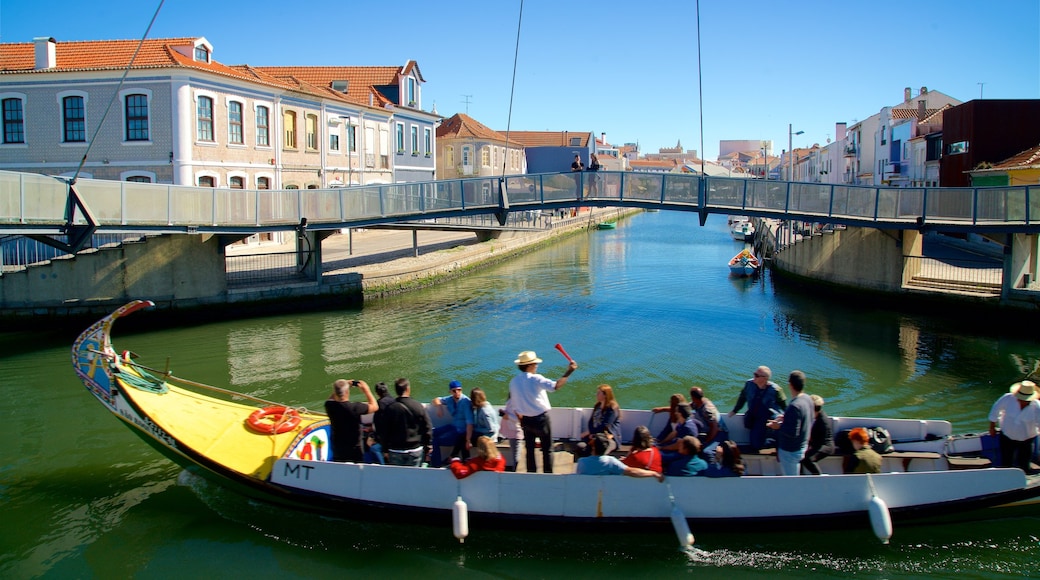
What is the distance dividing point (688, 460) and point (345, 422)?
445 cm

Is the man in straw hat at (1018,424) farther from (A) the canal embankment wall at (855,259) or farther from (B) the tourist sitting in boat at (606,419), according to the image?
(A) the canal embankment wall at (855,259)

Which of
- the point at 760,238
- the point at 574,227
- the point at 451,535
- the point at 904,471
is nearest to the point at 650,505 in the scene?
the point at 451,535

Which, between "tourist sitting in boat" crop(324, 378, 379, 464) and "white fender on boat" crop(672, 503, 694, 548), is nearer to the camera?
"white fender on boat" crop(672, 503, 694, 548)

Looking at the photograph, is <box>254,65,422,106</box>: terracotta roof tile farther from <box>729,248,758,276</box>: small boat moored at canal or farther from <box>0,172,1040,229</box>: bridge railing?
<box>729,248,758,276</box>: small boat moored at canal

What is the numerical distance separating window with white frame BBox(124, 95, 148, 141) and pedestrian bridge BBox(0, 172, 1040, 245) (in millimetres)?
8937

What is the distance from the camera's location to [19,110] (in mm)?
30906

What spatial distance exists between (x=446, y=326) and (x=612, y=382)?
7701 millimetres

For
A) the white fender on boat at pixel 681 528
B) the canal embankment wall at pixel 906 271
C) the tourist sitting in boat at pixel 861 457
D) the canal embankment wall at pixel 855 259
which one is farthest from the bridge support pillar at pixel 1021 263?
the white fender on boat at pixel 681 528

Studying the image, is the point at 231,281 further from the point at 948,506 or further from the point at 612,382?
the point at 948,506

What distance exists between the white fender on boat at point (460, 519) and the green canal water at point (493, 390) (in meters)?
0.40

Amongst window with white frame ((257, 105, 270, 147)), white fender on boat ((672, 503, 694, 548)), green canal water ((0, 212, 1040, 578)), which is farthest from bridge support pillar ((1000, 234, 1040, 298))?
window with white frame ((257, 105, 270, 147))

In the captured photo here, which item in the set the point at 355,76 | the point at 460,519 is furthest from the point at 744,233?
the point at 460,519

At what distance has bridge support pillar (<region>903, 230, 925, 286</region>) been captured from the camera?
27719 millimetres

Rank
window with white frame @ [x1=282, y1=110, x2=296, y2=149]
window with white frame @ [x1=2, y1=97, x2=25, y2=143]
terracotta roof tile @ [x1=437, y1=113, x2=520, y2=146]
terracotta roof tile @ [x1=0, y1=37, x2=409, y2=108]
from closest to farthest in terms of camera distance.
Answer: terracotta roof tile @ [x1=0, y1=37, x2=409, y2=108]
window with white frame @ [x1=2, y1=97, x2=25, y2=143]
window with white frame @ [x1=282, y1=110, x2=296, y2=149]
terracotta roof tile @ [x1=437, y1=113, x2=520, y2=146]
